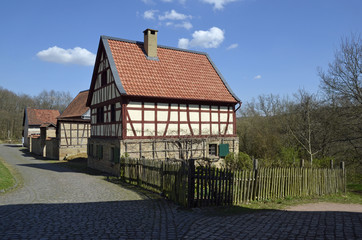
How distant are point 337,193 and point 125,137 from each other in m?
12.1

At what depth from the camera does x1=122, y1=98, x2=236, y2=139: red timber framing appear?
18.6 metres

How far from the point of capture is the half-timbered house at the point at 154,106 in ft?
61.6

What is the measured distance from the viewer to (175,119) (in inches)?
805

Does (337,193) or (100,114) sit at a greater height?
(100,114)

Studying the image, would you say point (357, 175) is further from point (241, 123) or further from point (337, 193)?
point (241, 123)

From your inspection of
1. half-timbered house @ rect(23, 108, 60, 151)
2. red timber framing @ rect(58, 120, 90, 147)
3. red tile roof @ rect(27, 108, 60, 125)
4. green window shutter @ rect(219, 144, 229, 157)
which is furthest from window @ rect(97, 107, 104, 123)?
red tile roof @ rect(27, 108, 60, 125)

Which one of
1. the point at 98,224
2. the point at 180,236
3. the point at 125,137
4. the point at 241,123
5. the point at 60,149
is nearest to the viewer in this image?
the point at 180,236

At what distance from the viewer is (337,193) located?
551 inches

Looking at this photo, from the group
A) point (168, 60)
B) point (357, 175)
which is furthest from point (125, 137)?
point (357, 175)

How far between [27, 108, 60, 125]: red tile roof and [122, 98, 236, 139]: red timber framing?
36622mm

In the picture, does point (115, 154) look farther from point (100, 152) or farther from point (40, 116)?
point (40, 116)

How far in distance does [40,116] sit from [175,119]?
40070 millimetres

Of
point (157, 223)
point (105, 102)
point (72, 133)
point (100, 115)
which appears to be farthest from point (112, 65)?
point (72, 133)

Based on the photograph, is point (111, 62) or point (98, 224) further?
point (111, 62)
